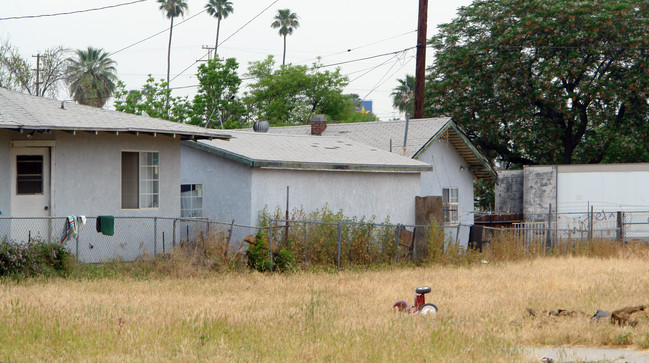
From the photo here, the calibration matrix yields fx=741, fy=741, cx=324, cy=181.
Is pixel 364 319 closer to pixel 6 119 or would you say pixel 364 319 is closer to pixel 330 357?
pixel 330 357

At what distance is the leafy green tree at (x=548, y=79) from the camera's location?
115 ft

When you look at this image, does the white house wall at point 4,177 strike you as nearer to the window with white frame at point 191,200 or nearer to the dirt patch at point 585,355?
the window with white frame at point 191,200

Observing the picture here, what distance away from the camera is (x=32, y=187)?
16.9m

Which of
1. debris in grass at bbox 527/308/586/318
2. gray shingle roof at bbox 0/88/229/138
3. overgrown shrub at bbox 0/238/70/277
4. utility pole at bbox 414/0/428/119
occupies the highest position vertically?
utility pole at bbox 414/0/428/119

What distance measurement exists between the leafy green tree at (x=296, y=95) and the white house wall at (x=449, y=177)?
82.2 feet

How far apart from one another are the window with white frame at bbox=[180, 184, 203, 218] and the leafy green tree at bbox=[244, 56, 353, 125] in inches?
1245

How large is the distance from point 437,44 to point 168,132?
24.5m

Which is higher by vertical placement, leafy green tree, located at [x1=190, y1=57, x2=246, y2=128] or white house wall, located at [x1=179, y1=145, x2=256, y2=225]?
leafy green tree, located at [x1=190, y1=57, x2=246, y2=128]

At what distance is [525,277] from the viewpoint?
16891 millimetres

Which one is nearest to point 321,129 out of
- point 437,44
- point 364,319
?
point 437,44

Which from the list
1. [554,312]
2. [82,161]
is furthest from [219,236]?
[554,312]

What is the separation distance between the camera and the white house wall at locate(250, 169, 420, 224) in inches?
787

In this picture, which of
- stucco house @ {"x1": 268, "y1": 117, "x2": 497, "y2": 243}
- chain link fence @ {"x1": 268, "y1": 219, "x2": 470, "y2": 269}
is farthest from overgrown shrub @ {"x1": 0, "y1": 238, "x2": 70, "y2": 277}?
stucco house @ {"x1": 268, "y1": 117, "x2": 497, "y2": 243}

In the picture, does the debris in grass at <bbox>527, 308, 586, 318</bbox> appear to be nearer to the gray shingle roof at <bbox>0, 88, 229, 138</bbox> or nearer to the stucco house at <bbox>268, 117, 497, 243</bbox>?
the gray shingle roof at <bbox>0, 88, 229, 138</bbox>
